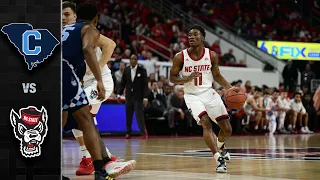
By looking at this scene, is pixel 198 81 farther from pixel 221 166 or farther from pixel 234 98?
pixel 221 166

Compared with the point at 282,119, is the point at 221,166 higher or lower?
higher

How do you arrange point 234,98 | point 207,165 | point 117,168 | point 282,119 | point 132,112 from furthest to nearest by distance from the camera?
1. point 282,119
2. point 132,112
3. point 234,98
4. point 207,165
5. point 117,168

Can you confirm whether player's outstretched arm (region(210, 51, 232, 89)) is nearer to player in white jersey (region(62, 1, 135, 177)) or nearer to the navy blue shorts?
player in white jersey (region(62, 1, 135, 177))

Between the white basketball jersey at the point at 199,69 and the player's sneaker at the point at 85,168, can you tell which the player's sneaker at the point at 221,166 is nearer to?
the white basketball jersey at the point at 199,69

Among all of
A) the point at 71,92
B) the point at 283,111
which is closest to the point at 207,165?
the point at 71,92

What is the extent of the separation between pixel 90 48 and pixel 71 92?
1.48 ft

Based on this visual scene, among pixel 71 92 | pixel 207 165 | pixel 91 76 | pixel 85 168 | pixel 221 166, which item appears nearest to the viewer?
pixel 71 92

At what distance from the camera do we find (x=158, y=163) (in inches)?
381

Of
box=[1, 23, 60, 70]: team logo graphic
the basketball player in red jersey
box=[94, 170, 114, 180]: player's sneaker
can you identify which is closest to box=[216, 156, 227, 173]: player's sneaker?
the basketball player in red jersey

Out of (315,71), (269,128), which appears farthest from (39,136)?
(315,71)

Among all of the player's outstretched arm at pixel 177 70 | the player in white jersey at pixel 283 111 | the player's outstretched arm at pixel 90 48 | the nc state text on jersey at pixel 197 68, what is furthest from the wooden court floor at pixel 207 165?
the player in white jersey at pixel 283 111

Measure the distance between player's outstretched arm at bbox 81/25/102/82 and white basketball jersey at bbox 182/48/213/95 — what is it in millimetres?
3289

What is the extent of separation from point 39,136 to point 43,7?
41.3 inches

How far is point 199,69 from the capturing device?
9.83 m
